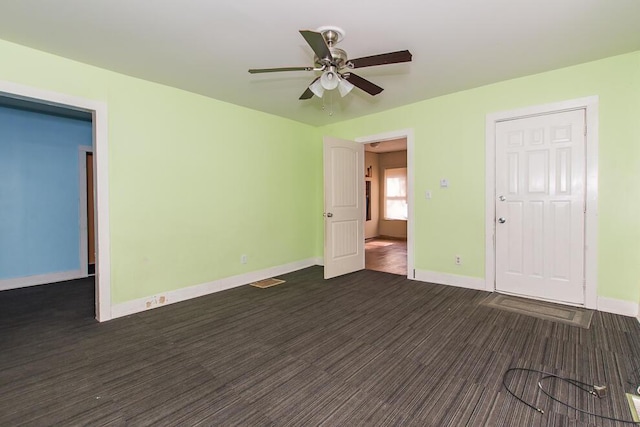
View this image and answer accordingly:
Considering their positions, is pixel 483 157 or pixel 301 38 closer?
pixel 301 38

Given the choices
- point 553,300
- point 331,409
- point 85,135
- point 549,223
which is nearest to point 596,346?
point 553,300

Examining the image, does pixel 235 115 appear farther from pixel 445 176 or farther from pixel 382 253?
pixel 382 253

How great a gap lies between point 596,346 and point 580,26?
2590 millimetres

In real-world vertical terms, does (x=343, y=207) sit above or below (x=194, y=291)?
above

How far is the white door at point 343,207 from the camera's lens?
4.51 m

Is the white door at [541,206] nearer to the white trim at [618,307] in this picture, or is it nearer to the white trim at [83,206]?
the white trim at [618,307]

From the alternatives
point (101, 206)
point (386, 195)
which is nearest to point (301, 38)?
point (101, 206)

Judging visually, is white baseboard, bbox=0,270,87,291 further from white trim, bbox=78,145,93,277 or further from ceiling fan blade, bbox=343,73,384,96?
ceiling fan blade, bbox=343,73,384,96

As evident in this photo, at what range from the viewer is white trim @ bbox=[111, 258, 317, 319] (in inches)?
127

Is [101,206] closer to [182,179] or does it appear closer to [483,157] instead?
[182,179]

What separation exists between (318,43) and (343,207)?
300 cm

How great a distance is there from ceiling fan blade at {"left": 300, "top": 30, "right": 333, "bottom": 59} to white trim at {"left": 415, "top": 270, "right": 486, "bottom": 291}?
10.7 ft

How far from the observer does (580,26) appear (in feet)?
7.96

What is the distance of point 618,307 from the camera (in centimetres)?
304
